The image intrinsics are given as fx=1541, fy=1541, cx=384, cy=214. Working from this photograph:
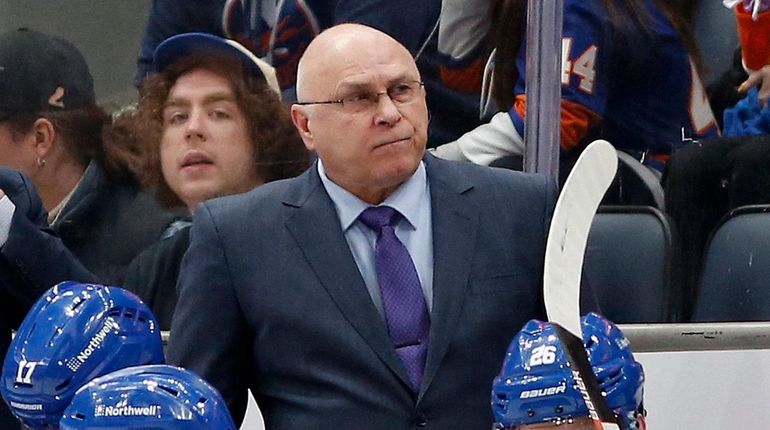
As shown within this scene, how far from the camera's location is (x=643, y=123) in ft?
8.92

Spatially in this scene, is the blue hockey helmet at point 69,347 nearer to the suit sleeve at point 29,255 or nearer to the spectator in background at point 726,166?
the suit sleeve at point 29,255

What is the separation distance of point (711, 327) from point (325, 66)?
976 mm

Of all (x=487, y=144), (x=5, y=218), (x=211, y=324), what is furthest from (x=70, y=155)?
(x=211, y=324)

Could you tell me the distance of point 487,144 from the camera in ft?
8.72

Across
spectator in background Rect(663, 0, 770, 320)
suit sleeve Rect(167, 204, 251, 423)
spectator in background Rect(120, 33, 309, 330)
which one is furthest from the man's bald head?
spectator in background Rect(663, 0, 770, 320)

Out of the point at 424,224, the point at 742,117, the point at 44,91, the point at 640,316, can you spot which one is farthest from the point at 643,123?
the point at 44,91

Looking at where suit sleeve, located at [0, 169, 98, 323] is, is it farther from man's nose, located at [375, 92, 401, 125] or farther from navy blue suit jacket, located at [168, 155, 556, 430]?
man's nose, located at [375, 92, 401, 125]

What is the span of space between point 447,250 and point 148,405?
1.97ft

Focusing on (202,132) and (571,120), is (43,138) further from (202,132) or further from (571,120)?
(571,120)

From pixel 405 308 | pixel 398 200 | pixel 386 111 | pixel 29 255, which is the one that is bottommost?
pixel 29 255

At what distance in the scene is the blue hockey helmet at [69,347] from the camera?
5.81 feet

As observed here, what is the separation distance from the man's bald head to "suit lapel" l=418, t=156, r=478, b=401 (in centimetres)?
16

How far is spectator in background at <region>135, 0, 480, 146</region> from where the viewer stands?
2.66 metres

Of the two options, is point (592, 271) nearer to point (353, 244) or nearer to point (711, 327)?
point (711, 327)
